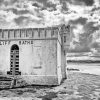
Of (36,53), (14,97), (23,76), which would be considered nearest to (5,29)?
(36,53)

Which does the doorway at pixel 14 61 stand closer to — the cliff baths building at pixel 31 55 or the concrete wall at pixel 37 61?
the cliff baths building at pixel 31 55

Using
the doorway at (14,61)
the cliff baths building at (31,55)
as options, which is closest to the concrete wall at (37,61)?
the cliff baths building at (31,55)

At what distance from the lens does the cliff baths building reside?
1662cm

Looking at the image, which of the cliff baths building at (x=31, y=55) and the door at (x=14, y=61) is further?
the door at (x=14, y=61)

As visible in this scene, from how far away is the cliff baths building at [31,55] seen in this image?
16625mm

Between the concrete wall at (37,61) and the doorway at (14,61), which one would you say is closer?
the concrete wall at (37,61)

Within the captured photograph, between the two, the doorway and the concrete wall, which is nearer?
the concrete wall

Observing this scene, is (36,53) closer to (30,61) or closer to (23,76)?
(30,61)

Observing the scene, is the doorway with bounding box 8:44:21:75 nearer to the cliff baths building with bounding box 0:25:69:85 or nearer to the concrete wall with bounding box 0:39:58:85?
the cliff baths building with bounding box 0:25:69:85

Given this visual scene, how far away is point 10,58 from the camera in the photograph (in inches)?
672

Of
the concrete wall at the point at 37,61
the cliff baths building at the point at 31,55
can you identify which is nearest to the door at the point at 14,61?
the cliff baths building at the point at 31,55

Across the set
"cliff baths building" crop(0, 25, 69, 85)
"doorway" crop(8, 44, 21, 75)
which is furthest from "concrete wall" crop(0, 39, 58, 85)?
"doorway" crop(8, 44, 21, 75)

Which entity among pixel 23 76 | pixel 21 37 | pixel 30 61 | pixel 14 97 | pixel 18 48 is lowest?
pixel 14 97

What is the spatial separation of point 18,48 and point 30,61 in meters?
1.91
